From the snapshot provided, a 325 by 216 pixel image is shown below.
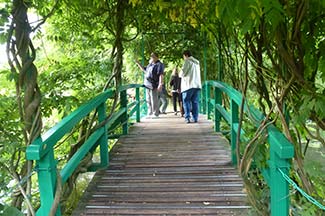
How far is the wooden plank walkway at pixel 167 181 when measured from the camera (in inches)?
119

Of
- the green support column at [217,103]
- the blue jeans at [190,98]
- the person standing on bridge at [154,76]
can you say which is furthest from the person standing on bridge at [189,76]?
the person standing on bridge at [154,76]

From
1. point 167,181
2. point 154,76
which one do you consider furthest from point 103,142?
point 154,76

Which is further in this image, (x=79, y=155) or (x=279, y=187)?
(x=79, y=155)

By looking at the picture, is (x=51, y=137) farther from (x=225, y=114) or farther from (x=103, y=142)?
(x=225, y=114)

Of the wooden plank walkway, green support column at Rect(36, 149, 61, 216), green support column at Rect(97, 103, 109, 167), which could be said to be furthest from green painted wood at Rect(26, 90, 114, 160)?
the wooden plank walkway

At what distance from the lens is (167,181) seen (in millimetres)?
3600

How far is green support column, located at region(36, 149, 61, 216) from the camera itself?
7.43 ft

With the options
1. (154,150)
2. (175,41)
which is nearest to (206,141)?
(154,150)

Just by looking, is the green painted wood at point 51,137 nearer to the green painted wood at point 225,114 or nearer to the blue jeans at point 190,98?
the green painted wood at point 225,114

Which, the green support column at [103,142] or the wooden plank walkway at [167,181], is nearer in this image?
the wooden plank walkway at [167,181]

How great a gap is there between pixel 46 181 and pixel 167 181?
1.54 metres

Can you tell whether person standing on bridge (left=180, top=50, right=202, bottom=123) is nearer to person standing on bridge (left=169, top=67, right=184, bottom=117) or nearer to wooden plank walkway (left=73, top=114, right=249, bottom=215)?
→ wooden plank walkway (left=73, top=114, right=249, bottom=215)

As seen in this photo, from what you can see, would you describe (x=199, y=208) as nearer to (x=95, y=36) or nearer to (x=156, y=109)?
(x=95, y=36)

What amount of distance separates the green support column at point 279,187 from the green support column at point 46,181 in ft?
4.36
